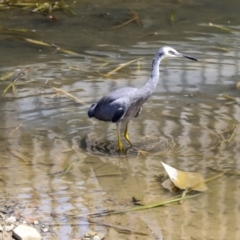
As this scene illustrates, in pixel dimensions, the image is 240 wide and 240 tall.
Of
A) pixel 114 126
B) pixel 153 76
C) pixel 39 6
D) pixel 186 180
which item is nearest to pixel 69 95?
pixel 114 126

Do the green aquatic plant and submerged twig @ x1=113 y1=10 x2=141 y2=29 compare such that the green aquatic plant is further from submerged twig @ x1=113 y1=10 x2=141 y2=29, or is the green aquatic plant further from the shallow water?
submerged twig @ x1=113 y1=10 x2=141 y2=29

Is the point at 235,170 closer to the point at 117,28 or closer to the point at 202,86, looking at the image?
the point at 202,86

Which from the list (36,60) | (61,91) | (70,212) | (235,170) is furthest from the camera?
(36,60)

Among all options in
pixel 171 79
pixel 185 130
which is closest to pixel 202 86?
pixel 171 79

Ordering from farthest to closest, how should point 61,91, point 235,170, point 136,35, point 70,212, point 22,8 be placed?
point 22,8 < point 136,35 < point 61,91 < point 235,170 < point 70,212

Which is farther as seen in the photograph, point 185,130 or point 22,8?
point 22,8

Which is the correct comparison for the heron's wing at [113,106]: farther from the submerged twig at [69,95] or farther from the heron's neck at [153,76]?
the submerged twig at [69,95]

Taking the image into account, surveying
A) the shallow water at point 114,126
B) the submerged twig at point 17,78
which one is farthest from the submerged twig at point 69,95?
the submerged twig at point 17,78

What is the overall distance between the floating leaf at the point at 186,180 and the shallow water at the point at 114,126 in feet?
0.30

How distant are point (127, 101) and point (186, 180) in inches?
40.2

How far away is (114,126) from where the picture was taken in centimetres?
659

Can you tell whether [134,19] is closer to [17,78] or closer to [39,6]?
[39,6]

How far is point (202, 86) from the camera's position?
24.1ft

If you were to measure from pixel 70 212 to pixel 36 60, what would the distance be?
3564 mm
